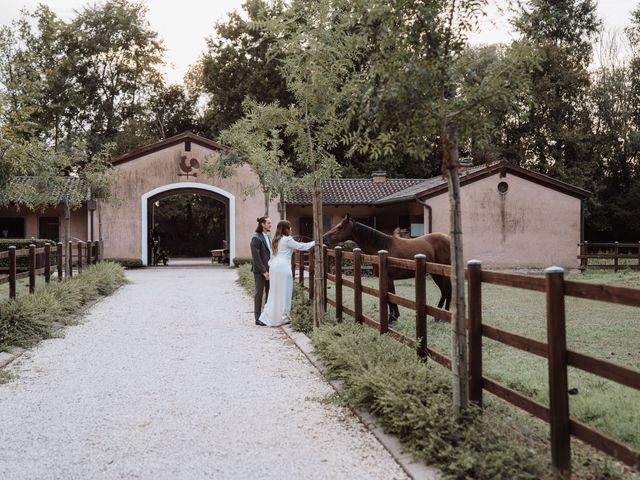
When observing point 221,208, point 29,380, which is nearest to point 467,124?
point 29,380

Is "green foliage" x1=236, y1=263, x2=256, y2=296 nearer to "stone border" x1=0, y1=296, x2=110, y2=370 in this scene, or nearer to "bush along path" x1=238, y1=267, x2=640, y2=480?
"stone border" x1=0, y1=296, x2=110, y2=370

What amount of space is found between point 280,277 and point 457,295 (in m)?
6.13

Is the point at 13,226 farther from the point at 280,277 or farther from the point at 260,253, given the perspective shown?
the point at 280,277

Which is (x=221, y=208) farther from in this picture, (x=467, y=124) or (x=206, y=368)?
(x=467, y=124)

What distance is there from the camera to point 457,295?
4.37m

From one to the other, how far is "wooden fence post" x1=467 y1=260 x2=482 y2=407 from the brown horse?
225 inches

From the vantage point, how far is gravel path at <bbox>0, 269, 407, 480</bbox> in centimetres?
408

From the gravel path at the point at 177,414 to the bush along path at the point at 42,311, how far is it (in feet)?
1.08

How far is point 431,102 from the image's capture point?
4.35 m

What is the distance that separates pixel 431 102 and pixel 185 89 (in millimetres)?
44715

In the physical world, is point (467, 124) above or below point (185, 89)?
below

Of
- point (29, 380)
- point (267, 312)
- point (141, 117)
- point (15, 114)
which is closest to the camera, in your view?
point (29, 380)

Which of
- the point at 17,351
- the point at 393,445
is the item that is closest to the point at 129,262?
the point at 17,351

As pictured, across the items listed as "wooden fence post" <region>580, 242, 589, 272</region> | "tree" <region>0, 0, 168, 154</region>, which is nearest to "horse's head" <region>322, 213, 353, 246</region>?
"wooden fence post" <region>580, 242, 589, 272</region>
